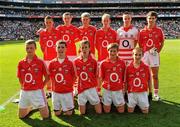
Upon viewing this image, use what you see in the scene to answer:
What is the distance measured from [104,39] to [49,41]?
5.12 ft

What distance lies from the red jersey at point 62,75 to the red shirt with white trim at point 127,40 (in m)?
2.07

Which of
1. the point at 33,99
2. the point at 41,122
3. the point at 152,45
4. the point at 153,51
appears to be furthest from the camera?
the point at 152,45

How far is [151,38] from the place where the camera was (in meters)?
9.16

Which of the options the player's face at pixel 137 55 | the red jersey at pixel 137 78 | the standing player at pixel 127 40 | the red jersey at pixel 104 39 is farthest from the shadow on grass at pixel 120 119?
the red jersey at pixel 104 39

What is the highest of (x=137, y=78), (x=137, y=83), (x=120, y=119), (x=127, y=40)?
(x=127, y=40)

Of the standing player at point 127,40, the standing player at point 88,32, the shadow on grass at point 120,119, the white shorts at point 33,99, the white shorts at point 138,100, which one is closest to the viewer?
the shadow on grass at point 120,119

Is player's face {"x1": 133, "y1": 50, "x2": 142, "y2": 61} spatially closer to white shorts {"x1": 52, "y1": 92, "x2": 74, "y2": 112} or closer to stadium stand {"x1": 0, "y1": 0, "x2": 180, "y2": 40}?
white shorts {"x1": 52, "y1": 92, "x2": 74, "y2": 112}

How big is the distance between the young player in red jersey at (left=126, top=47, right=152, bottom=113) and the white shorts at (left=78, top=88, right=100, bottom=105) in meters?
0.77

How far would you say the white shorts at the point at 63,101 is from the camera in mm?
7676

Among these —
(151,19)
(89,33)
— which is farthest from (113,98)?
(89,33)

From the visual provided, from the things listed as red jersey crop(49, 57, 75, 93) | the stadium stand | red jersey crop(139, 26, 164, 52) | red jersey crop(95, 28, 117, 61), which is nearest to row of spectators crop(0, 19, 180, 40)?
the stadium stand

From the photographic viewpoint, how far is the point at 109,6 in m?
72.1

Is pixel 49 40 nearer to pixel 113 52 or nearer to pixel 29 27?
pixel 113 52

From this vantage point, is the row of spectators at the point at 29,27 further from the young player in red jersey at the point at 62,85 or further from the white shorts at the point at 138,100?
the white shorts at the point at 138,100
